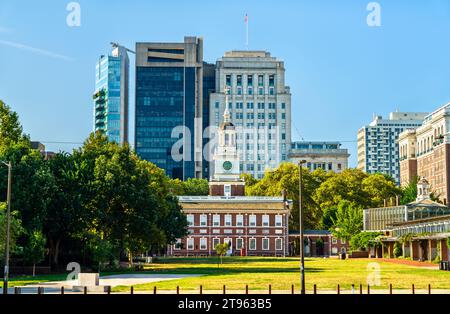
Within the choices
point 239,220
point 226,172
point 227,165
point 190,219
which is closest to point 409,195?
point 226,172

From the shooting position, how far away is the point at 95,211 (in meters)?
75.7

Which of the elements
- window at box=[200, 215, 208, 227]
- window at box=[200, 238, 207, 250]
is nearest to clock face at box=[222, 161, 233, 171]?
window at box=[200, 215, 208, 227]

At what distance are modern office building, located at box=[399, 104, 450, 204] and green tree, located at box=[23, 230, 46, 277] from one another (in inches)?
3572

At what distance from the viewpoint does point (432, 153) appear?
552 ft

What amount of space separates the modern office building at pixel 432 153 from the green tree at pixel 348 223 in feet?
70.4

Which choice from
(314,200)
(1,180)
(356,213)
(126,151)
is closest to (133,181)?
(126,151)

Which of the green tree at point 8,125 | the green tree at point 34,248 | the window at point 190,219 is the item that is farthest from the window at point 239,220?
the green tree at point 34,248

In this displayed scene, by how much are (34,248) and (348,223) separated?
73.9 m

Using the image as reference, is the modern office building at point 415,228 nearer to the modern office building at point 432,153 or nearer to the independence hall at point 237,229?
the independence hall at point 237,229

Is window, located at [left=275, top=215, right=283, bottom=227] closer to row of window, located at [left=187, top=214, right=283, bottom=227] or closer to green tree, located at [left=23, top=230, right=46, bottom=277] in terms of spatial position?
row of window, located at [left=187, top=214, right=283, bottom=227]

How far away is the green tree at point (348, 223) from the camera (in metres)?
131
